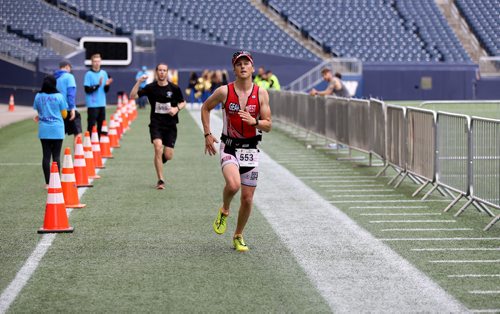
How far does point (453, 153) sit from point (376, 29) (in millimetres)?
43464

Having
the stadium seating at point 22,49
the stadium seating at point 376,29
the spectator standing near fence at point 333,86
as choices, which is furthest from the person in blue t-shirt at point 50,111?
the stadium seating at point 376,29

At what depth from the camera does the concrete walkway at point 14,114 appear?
34025 millimetres

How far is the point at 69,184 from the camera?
12953 millimetres

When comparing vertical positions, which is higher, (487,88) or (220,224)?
(220,224)

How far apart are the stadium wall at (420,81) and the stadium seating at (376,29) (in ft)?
2.61

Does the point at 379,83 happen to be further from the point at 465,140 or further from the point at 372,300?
the point at 372,300

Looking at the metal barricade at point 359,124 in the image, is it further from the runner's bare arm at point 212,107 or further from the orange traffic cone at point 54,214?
the runner's bare arm at point 212,107

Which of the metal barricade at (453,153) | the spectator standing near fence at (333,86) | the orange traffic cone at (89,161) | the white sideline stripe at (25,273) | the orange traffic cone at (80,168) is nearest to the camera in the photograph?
the white sideline stripe at (25,273)

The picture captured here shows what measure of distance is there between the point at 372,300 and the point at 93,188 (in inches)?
327

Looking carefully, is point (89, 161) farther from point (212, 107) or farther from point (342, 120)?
point (212, 107)

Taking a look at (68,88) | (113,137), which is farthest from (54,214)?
(113,137)

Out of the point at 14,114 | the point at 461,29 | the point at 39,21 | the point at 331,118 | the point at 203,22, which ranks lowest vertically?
the point at 14,114

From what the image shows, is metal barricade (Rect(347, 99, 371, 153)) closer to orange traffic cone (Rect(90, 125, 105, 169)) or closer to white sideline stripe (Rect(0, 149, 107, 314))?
orange traffic cone (Rect(90, 125, 105, 169))

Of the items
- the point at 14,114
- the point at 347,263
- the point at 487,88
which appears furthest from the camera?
the point at 487,88
